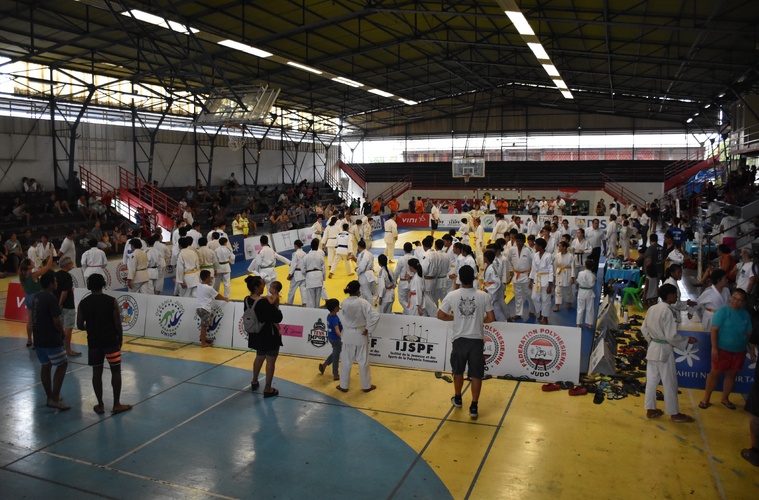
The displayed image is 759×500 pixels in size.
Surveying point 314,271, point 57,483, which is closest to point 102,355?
point 57,483

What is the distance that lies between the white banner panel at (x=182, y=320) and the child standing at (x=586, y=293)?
684 centimetres

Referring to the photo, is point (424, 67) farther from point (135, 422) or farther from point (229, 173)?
point (135, 422)

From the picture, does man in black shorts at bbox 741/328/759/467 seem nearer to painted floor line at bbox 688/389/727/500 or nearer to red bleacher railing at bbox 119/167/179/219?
painted floor line at bbox 688/389/727/500

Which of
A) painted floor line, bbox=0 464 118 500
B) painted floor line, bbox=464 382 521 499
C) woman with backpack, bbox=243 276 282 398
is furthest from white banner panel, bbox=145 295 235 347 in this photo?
painted floor line, bbox=464 382 521 499

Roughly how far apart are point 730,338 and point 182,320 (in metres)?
9.31

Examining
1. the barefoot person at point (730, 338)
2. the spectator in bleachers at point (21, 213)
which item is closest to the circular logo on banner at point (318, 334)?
the barefoot person at point (730, 338)

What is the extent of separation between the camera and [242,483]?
234 inches

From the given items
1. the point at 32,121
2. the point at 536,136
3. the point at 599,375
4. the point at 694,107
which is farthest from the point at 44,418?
the point at 536,136

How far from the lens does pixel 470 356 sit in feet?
24.6

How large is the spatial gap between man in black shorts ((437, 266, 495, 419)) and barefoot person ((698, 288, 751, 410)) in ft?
9.81

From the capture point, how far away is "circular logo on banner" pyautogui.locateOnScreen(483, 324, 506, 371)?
9.07 m

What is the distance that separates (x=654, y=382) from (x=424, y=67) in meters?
26.6

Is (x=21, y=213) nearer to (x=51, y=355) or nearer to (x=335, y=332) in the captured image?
(x=51, y=355)

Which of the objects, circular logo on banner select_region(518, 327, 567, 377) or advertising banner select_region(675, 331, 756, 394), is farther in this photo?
circular logo on banner select_region(518, 327, 567, 377)
